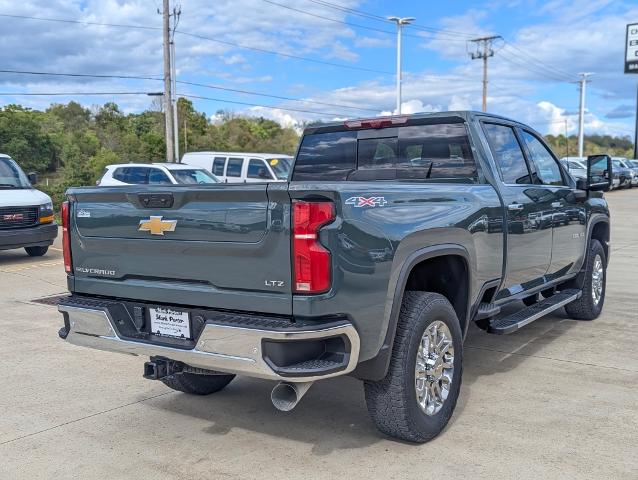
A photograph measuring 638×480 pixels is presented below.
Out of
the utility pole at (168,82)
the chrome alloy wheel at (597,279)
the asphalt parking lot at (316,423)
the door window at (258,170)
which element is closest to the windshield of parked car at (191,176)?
the door window at (258,170)

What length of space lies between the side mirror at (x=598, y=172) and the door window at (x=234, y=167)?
13.1m

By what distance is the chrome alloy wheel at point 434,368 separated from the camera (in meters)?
3.94

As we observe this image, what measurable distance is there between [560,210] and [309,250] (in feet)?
11.3

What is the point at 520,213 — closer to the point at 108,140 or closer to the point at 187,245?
the point at 187,245

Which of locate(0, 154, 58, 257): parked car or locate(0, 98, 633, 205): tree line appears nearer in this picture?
locate(0, 154, 58, 257): parked car

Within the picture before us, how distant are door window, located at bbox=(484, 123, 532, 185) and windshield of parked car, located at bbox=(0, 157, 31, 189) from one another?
31.7 feet

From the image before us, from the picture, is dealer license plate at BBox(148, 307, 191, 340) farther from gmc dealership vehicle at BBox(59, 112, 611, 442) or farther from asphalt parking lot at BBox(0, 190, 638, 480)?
asphalt parking lot at BBox(0, 190, 638, 480)

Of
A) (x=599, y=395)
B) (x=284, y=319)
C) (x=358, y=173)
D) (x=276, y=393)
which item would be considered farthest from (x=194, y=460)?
(x=599, y=395)

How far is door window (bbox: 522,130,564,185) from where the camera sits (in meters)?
5.82

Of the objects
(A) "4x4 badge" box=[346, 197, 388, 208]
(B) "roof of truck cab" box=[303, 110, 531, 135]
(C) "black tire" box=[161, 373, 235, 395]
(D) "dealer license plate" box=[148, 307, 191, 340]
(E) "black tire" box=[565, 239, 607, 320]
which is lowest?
(C) "black tire" box=[161, 373, 235, 395]

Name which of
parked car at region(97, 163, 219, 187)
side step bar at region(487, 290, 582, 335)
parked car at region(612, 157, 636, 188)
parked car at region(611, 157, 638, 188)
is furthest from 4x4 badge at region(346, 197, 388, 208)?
parked car at region(611, 157, 638, 188)

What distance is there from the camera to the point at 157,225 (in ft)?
12.2

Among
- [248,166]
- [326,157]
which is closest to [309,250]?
[326,157]

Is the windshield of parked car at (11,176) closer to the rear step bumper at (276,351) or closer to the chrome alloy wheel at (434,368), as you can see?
the rear step bumper at (276,351)
